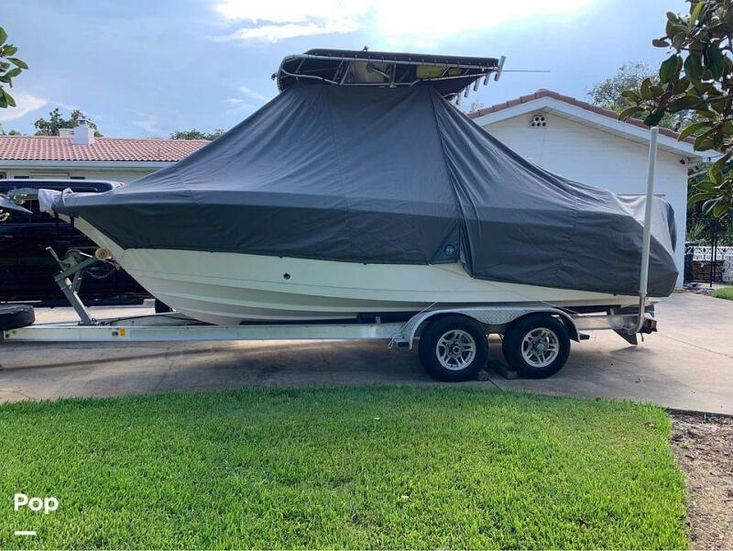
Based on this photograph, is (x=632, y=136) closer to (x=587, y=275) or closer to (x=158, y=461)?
(x=587, y=275)

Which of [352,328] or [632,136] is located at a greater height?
[632,136]

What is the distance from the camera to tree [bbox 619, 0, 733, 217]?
2.88 meters

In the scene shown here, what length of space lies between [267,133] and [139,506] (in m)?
4.58

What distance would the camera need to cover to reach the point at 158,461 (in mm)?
4043

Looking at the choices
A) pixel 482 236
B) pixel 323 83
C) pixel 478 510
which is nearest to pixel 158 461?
pixel 478 510

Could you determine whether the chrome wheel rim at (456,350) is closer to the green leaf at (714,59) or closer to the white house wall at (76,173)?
the green leaf at (714,59)

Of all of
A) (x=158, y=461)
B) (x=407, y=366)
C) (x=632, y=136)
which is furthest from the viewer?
(x=632, y=136)

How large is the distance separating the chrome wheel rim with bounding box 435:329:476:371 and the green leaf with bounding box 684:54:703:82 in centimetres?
415

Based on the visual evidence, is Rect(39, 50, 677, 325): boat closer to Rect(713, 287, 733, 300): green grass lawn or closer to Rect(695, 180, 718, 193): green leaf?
Rect(695, 180, 718, 193): green leaf

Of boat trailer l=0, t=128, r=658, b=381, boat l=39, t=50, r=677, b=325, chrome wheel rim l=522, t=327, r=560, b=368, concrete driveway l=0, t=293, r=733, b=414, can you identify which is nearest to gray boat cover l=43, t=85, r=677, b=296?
boat l=39, t=50, r=677, b=325

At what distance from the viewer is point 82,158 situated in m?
17.8

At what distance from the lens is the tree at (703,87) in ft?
9.43

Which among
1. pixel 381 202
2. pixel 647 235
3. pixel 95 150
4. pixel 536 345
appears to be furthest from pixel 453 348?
pixel 95 150

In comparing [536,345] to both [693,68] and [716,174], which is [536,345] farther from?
[693,68]
